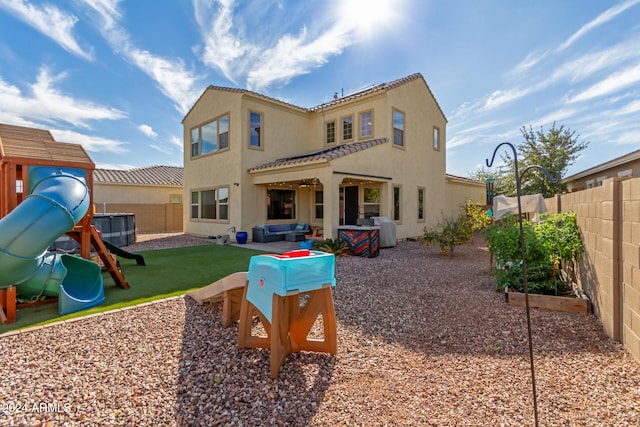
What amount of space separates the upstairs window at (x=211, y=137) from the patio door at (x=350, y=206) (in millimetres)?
6121

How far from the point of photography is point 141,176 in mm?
23000

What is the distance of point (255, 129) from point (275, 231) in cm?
482

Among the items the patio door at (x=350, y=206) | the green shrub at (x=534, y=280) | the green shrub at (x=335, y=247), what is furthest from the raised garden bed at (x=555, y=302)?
the patio door at (x=350, y=206)

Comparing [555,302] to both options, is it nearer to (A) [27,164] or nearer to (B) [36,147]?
(A) [27,164]

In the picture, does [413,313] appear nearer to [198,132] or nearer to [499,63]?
[499,63]

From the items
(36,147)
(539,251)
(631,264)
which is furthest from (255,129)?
(631,264)

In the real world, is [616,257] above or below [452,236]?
above

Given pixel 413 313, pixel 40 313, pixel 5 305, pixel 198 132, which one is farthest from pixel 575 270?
pixel 198 132

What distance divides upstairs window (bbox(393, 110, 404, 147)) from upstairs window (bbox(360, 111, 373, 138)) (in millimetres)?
1071

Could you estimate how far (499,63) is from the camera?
32.6 ft

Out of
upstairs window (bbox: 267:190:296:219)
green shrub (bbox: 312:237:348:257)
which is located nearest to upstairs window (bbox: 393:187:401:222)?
green shrub (bbox: 312:237:348:257)

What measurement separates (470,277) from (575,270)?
1959 millimetres

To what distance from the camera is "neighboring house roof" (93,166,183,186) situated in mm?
20672

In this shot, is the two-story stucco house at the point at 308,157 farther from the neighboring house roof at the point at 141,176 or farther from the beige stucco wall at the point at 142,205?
the neighboring house roof at the point at 141,176
